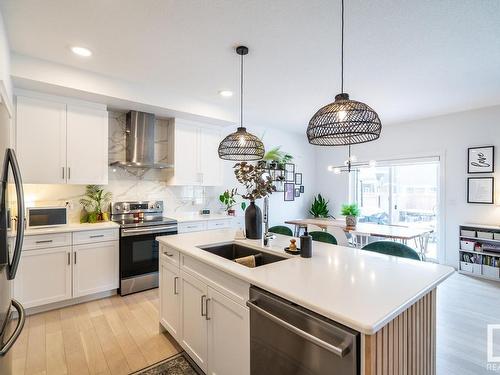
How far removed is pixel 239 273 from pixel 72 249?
2.52 meters

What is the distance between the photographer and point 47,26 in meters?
2.21

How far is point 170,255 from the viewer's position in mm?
2361

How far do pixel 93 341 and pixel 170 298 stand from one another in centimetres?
84

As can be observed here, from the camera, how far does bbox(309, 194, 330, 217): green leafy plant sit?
6258 millimetres

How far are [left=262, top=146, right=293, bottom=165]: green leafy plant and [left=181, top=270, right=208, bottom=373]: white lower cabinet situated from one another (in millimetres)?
3465

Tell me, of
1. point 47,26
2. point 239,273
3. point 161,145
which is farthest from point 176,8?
point 161,145

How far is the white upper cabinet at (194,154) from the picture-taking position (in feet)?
13.4

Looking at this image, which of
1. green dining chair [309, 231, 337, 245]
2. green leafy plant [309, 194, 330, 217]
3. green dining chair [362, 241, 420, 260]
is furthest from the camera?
green leafy plant [309, 194, 330, 217]

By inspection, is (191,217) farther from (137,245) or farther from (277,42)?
(277,42)

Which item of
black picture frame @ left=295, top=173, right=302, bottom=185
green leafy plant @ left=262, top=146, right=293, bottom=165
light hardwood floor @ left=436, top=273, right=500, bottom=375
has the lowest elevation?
light hardwood floor @ left=436, top=273, right=500, bottom=375

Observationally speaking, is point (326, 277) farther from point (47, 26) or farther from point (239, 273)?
point (47, 26)

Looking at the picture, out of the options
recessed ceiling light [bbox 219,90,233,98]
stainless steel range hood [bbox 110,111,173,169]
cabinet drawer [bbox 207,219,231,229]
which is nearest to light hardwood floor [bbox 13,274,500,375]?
cabinet drawer [bbox 207,219,231,229]

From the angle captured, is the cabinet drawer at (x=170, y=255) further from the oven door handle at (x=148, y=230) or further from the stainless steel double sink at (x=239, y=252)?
the oven door handle at (x=148, y=230)

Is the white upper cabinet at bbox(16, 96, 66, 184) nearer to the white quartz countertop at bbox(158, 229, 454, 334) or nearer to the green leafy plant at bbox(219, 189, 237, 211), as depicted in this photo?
the white quartz countertop at bbox(158, 229, 454, 334)
